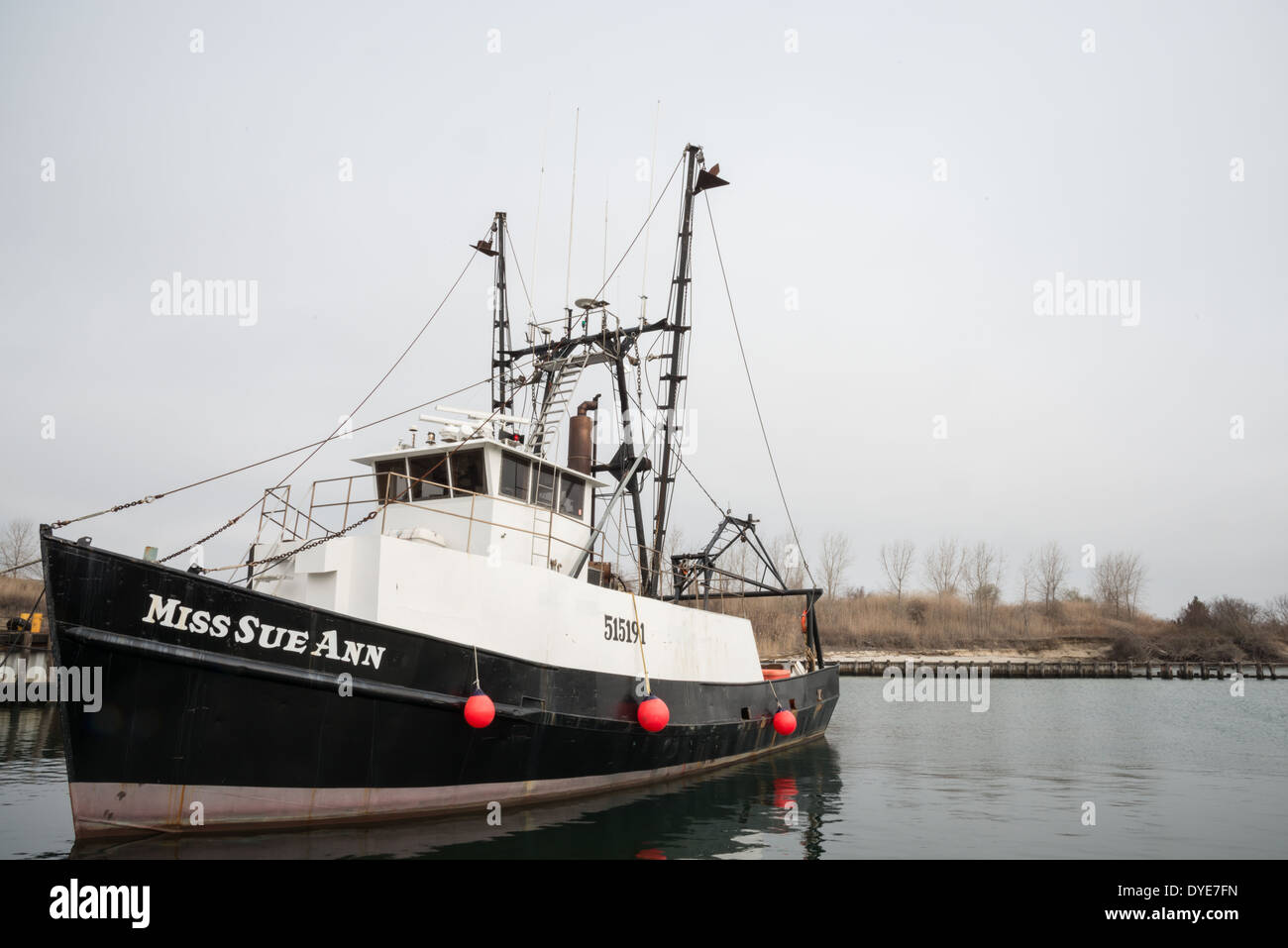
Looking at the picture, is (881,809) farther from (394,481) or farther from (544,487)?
(394,481)

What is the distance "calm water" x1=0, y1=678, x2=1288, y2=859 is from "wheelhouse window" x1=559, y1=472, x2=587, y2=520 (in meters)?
4.32

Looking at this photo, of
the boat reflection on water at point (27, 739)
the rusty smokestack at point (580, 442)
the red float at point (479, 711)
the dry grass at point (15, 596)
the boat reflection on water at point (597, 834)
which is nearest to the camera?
the boat reflection on water at point (597, 834)

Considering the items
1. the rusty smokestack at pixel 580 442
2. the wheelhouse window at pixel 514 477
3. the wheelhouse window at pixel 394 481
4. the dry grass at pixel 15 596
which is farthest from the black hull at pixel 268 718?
the dry grass at pixel 15 596

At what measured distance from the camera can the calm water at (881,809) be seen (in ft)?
28.3

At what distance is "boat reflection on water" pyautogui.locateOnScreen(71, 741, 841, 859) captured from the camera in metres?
7.68

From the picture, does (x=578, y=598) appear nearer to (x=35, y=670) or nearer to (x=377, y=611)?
(x=377, y=611)

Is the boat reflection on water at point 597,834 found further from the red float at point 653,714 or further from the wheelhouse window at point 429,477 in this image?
the wheelhouse window at point 429,477

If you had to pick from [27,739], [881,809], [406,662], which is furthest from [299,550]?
[27,739]

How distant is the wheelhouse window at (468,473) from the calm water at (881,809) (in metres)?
4.34

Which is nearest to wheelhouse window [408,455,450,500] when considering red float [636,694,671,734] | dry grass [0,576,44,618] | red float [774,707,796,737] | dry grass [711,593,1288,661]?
red float [636,694,671,734]

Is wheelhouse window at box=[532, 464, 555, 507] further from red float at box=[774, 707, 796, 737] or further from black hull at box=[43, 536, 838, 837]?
red float at box=[774, 707, 796, 737]

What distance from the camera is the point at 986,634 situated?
61938 millimetres
